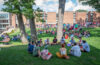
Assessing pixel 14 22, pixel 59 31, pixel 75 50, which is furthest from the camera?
pixel 14 22

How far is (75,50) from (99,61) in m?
1.56

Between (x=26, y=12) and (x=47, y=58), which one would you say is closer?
(x=47, y=58)

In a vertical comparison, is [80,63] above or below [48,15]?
below

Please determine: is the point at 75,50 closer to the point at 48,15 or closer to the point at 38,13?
the point at 38,13

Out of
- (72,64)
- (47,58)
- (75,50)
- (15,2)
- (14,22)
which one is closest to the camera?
(72,64)

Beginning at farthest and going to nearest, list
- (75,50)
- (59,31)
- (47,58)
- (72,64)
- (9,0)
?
(59,31)
(9,0)
(75,50)
(47,58)
(72,64)

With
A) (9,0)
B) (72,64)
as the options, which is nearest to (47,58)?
(72,64)

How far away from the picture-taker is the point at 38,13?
15477 mm

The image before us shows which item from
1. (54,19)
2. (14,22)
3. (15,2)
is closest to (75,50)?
(15,2)

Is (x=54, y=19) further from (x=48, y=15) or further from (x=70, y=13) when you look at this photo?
(x=70, y=13)

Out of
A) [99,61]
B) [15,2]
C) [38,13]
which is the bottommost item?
[99,61]

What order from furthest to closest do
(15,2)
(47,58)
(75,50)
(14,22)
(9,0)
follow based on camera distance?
(14,22) → (9,0) → (15,2) → (75,50) → (47,58)

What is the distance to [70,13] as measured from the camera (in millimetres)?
46562

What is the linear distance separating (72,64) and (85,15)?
1617 inches
